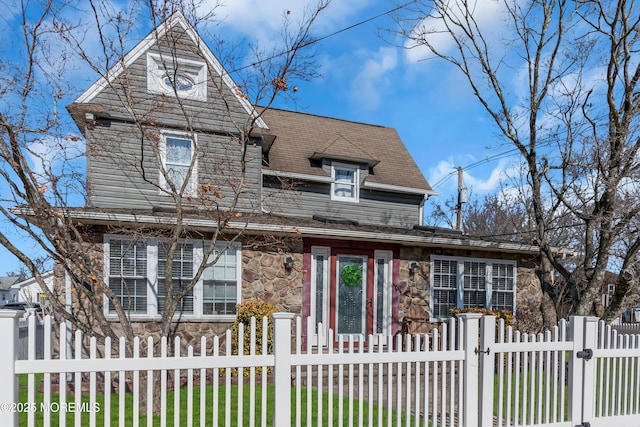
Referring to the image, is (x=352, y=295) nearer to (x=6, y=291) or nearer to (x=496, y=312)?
(x=496, y=312)

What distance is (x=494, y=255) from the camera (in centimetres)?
1124

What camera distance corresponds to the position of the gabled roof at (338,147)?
13031 millimetres

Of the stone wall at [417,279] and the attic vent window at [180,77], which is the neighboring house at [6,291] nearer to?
the attic vent window at [180,77]

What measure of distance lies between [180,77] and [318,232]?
188 inches

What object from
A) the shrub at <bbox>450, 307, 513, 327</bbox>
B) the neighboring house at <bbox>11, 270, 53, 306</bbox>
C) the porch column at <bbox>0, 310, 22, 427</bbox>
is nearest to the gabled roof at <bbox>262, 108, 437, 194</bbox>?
the shrub at <bbox>450, 307, 513, 327</bbox>

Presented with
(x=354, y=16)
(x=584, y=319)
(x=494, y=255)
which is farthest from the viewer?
(x=494, y=255)

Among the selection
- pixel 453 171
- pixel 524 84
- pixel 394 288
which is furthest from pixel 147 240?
pixel 453 171

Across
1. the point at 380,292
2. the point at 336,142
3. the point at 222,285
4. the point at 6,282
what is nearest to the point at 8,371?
the point at 222,285

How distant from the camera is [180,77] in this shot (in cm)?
1030

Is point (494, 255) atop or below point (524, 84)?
below

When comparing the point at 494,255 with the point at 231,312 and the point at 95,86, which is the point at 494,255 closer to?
the point at 231,312

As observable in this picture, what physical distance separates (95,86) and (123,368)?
837 cm

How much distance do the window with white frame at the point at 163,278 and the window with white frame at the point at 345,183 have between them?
4.88m

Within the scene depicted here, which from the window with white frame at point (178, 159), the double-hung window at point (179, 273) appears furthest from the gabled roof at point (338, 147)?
the double-hung window at point (179, 273)
